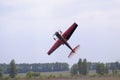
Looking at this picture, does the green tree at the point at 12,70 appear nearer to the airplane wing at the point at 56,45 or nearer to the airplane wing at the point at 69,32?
the airplane wing at the point at 56,45

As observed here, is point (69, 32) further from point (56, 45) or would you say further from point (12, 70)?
point (12, 70)

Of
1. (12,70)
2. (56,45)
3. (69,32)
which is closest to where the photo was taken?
(69,32)

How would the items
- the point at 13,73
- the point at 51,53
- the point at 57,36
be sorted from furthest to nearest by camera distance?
the point at 13,73 < the point at 51,53 < the point at 57,36

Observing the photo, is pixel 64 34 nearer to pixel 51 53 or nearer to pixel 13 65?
pixel 51 53

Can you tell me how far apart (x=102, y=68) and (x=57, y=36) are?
366 feet

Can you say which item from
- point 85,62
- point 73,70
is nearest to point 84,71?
point 85,62

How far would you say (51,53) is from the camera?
38469 mm

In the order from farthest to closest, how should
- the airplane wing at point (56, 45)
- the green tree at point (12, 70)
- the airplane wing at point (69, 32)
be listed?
1. the green tree at point (12, 70)
2. the airplane wing at point (56, 45)
3. the airplane wing at point (69, 32)

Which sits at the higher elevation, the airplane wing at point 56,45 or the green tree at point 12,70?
the green tree at point 12,70

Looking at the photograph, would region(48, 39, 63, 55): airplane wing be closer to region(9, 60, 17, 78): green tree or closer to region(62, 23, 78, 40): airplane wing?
region(62, 23, 78, 40): airplane wing

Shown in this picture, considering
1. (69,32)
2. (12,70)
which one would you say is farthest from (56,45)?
(12,70)

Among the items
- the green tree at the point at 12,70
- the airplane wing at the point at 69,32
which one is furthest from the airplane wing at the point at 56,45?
the green tree at the point at 12,70

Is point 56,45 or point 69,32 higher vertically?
point 69,32

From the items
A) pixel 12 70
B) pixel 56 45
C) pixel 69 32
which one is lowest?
pixel 56 45
